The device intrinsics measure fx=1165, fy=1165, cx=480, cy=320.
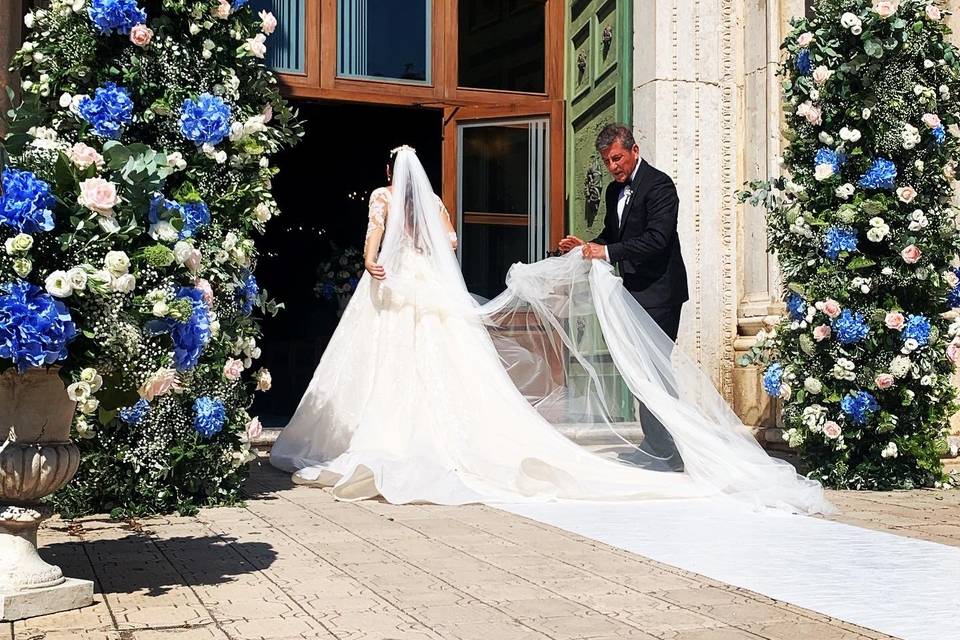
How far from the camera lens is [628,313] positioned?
23.7 ft

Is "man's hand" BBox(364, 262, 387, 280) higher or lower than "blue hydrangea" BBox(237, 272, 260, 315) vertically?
higher

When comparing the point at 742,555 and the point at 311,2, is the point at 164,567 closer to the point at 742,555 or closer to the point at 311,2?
the point at 742,555

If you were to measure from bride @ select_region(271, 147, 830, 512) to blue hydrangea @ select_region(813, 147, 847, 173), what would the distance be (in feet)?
4.87

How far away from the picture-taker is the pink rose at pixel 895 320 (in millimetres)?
7172

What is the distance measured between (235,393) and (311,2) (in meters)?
4.19

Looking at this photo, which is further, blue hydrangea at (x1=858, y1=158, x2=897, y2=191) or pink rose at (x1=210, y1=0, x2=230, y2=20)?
blue hydrangea at (x1=858, y1=158, x2=897, y2=191)

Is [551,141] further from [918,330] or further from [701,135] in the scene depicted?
[918,330]

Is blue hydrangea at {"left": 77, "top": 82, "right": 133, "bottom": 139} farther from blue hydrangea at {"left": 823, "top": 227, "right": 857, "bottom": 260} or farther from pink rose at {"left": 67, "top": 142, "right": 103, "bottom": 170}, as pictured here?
blue hydrangea at {"left": 823, "top": 227, "right": 857, "bottom": 260}

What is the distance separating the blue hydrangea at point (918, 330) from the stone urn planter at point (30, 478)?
5.17 m

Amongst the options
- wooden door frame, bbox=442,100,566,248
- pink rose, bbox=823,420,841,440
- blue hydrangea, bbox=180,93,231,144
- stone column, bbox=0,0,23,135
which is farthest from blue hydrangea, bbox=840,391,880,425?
stone column, bbox=0,0,23,135

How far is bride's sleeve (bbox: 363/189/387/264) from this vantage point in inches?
320

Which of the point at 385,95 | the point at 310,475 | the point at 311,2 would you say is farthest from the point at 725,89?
the point at 310,475

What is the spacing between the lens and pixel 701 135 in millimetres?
10016

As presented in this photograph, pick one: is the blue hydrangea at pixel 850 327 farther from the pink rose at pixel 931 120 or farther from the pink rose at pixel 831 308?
the pink rose at pixel 931 120
